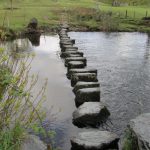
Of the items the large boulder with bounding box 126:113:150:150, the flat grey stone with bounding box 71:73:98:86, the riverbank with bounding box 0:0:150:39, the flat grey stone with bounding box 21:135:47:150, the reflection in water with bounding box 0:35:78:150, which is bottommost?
the reflection in water with bounding box 0:35:78:150

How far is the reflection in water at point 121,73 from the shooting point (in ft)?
50.2

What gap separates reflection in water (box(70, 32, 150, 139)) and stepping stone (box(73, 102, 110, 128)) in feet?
1.42

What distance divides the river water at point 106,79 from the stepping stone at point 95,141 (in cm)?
49

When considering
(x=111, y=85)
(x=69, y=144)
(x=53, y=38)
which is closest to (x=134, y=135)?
(x=69, y=144)

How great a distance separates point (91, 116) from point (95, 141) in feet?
8.50

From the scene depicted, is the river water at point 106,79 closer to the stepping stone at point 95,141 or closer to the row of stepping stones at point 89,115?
the row of stepping stones at point 89,115

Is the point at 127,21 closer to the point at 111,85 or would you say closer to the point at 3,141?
the point at 111,85

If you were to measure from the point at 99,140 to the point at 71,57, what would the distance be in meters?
14.4

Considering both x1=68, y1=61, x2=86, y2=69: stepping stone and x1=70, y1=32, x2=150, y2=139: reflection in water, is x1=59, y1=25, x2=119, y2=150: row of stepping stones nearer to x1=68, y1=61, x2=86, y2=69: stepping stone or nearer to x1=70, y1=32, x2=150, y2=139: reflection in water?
x1=70, y1=32, x2=150, y2=139: reflection in water

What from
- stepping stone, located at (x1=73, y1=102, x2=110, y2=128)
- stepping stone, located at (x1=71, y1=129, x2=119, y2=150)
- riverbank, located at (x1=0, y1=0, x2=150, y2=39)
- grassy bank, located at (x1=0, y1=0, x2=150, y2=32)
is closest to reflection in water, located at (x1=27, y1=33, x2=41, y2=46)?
riverbank, located at (x1=0, y1=0, x2=150, y2=39)

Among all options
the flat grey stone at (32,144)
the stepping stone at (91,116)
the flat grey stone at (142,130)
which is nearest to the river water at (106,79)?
the stepping stone at (91,116)

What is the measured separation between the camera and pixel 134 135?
991 centimetres

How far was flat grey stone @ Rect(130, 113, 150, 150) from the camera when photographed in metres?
9.15

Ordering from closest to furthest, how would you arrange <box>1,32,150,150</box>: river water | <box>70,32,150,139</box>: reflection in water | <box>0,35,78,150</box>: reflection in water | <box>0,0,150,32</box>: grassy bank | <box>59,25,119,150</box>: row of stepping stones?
1. <box>59,25,119,150</box>: row of stepping stones
2. <box>0,35,78,150</box>: reflection in water
3. <box>1,32,150,150</box>: river water
4. <box>70,32,150,139</box>: reflection in water
5. <box>0,0,150,32</box>: grassy bank
